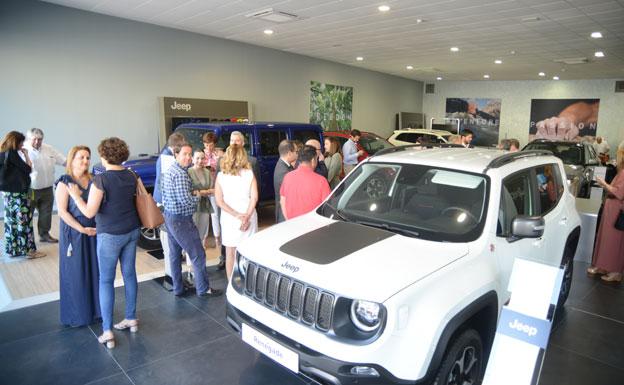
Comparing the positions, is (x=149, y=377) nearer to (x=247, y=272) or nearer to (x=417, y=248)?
(x=247, y=272)

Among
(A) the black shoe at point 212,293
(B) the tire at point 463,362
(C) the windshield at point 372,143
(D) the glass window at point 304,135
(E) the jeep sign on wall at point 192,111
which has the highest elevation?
(E) the jeep sign on wall at point 192,111

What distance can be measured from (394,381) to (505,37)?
995 cm

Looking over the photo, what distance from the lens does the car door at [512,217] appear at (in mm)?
2840

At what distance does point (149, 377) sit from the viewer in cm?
314

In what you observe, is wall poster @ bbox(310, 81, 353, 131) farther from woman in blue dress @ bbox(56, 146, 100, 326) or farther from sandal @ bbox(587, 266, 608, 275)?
woman in blue dress @ bbox(56, 146, 100, 326)

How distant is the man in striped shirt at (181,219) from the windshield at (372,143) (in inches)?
319

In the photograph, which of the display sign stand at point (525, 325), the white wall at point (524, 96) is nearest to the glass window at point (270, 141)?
the display sign stand at point (525, 325)

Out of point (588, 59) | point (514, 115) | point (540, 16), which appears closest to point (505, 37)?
point (540, 16)

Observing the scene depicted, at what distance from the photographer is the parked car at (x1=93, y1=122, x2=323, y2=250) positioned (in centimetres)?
659

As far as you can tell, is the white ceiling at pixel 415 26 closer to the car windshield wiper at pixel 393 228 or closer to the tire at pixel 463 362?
the car windshield wiper at pixel 393 228

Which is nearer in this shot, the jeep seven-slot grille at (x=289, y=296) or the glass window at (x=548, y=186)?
the jeep seven-slot grille at (x=289, y=296)

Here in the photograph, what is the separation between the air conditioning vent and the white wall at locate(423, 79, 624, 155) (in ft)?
49.3

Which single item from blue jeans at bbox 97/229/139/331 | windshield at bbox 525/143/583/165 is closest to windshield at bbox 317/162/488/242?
blue jeans at bbox 97/229/139/331

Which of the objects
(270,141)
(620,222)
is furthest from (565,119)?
(270,141)
